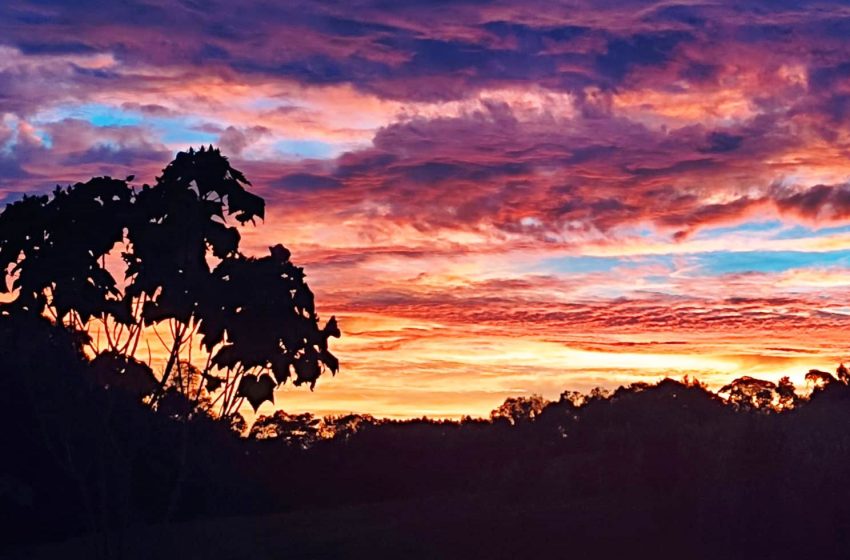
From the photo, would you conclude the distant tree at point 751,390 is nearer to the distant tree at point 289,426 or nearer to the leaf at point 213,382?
the distant tree at point 289,426

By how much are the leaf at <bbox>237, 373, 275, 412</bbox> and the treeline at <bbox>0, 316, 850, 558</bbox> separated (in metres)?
1.98

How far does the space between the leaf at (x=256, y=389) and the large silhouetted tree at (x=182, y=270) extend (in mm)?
13

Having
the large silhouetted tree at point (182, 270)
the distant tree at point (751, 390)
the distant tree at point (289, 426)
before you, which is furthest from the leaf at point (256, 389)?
the distant tree at point (751, 390)

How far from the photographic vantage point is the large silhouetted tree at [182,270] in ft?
48.6

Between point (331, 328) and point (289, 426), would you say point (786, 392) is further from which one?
point (331, 328)

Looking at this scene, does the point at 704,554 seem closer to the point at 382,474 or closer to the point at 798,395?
the point at 382,474

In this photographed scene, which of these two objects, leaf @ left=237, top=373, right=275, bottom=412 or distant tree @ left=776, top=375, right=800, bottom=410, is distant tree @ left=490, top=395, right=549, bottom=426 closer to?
distant tree @ left=776, top=375, right=800, bottom=410

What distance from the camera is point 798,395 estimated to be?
6881cm

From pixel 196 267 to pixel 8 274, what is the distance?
263 cm

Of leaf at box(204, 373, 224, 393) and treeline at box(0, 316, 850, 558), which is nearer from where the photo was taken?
leaf at box(204, 373, 224, 393)

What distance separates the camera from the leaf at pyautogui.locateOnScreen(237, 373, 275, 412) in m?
14.6

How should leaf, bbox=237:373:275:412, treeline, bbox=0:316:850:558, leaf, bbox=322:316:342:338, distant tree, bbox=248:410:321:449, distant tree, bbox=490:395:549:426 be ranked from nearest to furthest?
leaf, bbox=237:373:275:412
leaf, bbox=322:316:342:338
treeline, bbox=0:316:850:558
distant tree, bbox=248:410:321:449
distant tree, bbox=490:395:549:426

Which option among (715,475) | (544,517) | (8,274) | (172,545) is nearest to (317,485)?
(544,517)

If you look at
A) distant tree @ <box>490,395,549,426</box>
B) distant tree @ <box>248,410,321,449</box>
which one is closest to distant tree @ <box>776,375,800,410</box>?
distant tree @ <box>490,395,549,426</box>
